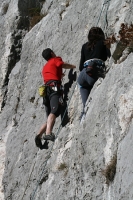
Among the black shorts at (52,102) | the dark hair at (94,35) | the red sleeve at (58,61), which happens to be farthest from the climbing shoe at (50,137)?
the dark hair at (94,35)

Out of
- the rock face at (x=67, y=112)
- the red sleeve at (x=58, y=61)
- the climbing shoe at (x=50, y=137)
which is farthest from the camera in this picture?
the red sleeve at (x=58, y=61)

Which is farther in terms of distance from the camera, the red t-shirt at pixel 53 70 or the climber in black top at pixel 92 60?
the red t-shirt at pixel 53 70

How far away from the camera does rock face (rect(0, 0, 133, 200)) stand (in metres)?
7.87

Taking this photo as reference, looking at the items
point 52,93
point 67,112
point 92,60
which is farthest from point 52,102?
point 92,60

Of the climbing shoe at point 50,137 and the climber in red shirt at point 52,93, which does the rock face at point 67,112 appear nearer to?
the climbing shoe at point 50,137

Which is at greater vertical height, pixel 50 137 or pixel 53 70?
pixel 53 70

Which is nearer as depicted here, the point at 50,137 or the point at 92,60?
the point at 92,60

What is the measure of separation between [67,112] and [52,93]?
0.65 meters

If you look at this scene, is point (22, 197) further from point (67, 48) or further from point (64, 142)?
point (67, 48)

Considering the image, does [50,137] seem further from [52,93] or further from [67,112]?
[52,93]

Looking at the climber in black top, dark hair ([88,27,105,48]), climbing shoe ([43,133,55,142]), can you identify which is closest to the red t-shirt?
the climber in black top

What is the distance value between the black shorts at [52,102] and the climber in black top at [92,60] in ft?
3.19

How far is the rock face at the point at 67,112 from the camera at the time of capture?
7.87 metres

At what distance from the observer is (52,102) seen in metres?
10.9
